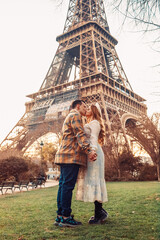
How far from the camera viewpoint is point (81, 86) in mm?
27766

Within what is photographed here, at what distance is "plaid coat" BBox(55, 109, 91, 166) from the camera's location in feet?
10.8

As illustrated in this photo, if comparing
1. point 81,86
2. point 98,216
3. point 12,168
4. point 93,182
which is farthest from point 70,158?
point 81,86

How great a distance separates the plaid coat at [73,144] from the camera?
3283 millimetres

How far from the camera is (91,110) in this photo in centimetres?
380

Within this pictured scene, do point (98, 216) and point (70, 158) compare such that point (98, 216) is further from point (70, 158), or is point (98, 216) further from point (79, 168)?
point (70, 158)

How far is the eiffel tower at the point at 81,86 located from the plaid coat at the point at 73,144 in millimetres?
17633

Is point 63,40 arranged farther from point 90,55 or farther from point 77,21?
point 90,55

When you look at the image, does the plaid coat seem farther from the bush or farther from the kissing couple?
the bush

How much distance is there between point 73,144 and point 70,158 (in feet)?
0.82

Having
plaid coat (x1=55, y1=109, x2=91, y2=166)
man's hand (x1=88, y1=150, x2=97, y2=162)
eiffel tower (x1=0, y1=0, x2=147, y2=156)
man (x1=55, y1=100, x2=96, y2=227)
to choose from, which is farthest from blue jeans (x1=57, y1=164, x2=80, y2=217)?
eiffel tower (x1=0, y1=0, x2=147, y2=156)

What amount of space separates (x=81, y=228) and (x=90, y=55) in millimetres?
29865

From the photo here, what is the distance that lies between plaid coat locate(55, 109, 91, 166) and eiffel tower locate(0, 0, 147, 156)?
1763 centimetres

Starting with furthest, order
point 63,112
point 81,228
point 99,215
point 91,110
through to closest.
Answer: point 63,112 < point 91,110 < point 99,215 < point 81,228

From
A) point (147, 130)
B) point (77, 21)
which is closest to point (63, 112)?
point (147, 130)
